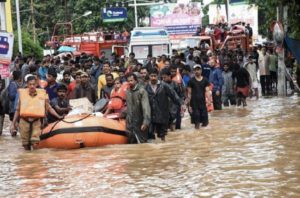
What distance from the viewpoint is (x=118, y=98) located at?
14258 mm

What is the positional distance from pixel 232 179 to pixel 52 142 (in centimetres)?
472

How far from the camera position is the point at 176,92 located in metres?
15.5

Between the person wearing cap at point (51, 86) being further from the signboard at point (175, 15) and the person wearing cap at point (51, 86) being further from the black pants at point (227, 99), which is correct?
the signboard at point (175, 15)

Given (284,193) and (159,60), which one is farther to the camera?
(159,60)

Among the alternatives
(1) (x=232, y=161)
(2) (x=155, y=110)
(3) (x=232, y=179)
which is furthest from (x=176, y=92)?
(3) (x=232, y=179)

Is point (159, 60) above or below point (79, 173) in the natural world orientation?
above

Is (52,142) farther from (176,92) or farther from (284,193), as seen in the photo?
(284,193)

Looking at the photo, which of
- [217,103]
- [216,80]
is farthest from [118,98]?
[217,103]

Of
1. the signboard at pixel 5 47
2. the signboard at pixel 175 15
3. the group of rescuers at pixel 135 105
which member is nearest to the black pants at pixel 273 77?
the group of rescuers at pixel 135 105

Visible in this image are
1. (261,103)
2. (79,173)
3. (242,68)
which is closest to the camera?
(79,173)

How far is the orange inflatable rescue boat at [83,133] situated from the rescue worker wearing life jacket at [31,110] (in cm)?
42

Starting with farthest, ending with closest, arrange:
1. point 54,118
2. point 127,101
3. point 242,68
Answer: point 242,68 → point 54,118 → point 127,101

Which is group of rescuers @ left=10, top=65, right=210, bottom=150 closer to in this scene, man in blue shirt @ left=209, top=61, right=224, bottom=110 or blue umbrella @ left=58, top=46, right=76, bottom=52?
man in blue shirt @ left=209, top=61, right=224, bottom=110

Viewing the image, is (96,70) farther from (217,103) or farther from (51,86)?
(51,86)
